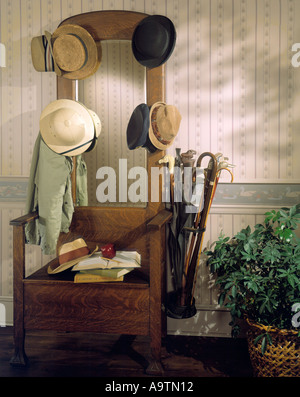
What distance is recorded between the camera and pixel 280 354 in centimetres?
185

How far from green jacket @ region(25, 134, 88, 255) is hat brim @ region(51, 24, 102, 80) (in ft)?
1.54

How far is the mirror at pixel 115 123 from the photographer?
7.57 ft

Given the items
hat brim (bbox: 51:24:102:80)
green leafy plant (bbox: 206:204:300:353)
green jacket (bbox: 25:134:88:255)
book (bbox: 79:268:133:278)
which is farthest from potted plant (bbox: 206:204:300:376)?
hat brim (bbox: 51:24:102:80)

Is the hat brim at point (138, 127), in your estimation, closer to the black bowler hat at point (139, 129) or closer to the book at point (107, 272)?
the black bowler hat at point (139, 129)

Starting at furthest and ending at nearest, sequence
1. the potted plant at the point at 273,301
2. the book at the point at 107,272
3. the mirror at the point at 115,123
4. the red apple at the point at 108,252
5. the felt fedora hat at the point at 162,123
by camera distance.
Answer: the mirror at the point at 115,123 < the felt fedora hat at the point at 162,123 < the red apple at the point at 108,252 < the book at the point at 107,272 < the potted plant at the point at 273,301

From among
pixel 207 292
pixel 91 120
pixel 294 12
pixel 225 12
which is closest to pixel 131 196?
pixel 91 120

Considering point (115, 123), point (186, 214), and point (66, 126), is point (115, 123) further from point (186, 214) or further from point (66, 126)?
point (186, 214)

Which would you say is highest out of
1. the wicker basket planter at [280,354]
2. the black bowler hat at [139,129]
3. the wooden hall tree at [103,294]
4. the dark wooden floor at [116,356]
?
the black bowler hat at [139,129]

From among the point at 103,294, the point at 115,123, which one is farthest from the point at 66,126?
the point at 103,294

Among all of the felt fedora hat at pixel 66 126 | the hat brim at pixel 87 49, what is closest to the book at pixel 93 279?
the felt fedora hat at pixel 66 126

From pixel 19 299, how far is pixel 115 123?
119 centimetres

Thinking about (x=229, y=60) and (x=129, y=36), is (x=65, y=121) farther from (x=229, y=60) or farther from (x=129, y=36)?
(x=229, y=60)

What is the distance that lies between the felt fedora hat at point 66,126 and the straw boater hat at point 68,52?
224 mm

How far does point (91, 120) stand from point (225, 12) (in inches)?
43.6
